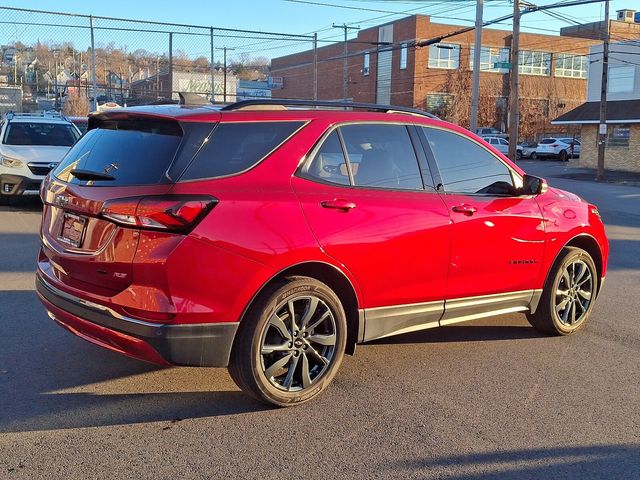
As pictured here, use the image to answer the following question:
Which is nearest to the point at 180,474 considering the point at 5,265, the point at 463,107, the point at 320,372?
the point at 320,372

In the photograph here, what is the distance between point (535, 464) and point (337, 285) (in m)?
1.61

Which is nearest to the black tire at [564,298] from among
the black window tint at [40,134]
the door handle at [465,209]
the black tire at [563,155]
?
the door handle at [465,209]

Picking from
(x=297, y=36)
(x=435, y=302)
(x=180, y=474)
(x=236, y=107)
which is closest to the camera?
(x=180, y=474)

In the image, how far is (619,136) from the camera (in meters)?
37.4

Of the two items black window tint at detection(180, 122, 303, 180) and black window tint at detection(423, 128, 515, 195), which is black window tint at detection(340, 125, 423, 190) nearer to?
black window tint at detection(423, 128, 515, 195)

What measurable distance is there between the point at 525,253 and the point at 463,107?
55.6 m

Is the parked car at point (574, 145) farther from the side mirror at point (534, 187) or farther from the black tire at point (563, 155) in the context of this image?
the side mirror at point (534, 187)

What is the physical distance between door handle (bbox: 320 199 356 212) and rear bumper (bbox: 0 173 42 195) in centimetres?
987

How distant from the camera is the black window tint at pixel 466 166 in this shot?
4.90 meters

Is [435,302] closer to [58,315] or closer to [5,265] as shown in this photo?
[58,315]

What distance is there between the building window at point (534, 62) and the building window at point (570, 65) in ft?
4.14

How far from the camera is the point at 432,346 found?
214 inches

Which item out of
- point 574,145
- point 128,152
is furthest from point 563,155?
point 128,152

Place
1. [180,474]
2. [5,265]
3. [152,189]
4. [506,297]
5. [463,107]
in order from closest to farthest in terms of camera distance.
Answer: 1. [180,474]
2. [152,189]
3. [506,297]
4. [5,265]
5. [463,107]
